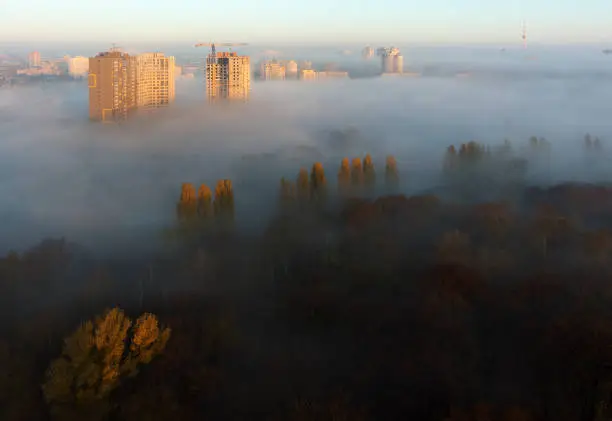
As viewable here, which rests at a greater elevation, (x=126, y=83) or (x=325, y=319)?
(x=126, y=83)

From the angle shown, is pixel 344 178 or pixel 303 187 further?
pixel 344 178

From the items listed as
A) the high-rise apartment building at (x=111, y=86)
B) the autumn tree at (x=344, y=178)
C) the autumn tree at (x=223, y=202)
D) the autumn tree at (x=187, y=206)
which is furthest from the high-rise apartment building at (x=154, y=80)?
the autumn tree at (x=187, y=206)

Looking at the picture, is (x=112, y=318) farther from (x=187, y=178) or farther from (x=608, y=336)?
(x=187, y=178)

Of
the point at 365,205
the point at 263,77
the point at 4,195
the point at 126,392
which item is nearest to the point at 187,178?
the point at 4,195

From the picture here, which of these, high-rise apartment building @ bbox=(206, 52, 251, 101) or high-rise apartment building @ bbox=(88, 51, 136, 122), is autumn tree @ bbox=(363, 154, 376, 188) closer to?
high-rise apartment building @ bbox=(88, 51, 136, 122)

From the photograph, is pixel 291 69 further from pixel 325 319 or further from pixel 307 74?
pixel 325 319

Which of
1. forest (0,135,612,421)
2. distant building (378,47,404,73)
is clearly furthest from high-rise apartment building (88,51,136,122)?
distant building (378,47,404,73)

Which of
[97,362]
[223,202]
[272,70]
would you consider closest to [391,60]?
[272,70]

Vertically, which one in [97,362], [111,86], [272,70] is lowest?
[97,362]
